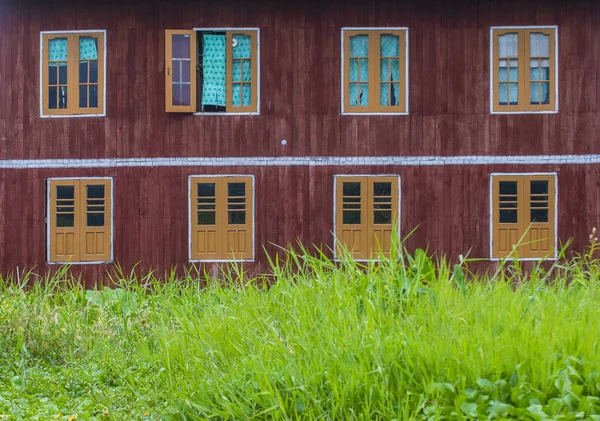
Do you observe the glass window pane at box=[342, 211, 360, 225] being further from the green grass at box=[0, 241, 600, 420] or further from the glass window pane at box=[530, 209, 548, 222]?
the green grass at box=[0, 241, 600, 420]

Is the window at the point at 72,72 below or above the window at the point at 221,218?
above

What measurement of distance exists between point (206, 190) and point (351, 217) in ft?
8.65

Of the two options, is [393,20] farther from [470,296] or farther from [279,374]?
[279,374]

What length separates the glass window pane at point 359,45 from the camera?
12414 mm

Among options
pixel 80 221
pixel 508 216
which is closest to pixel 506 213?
pixel 508 216

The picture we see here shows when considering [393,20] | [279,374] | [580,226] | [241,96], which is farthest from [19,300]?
[580,226]

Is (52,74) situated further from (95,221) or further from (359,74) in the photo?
(359,74)

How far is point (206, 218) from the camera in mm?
12359

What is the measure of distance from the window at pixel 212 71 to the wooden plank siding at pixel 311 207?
1.16m

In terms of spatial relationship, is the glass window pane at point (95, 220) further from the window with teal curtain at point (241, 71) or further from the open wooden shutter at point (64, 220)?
the window with teal curtain at point (241, 71)

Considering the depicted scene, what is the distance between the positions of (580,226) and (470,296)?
7936mm

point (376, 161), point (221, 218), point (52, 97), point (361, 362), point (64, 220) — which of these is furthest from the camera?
point (52, 97)

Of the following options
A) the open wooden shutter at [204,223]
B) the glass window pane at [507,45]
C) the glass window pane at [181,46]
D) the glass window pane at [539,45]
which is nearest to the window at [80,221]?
the open wooden shutter at [204,223]

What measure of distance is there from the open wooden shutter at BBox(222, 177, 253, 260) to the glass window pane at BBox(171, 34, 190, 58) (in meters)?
2.39
